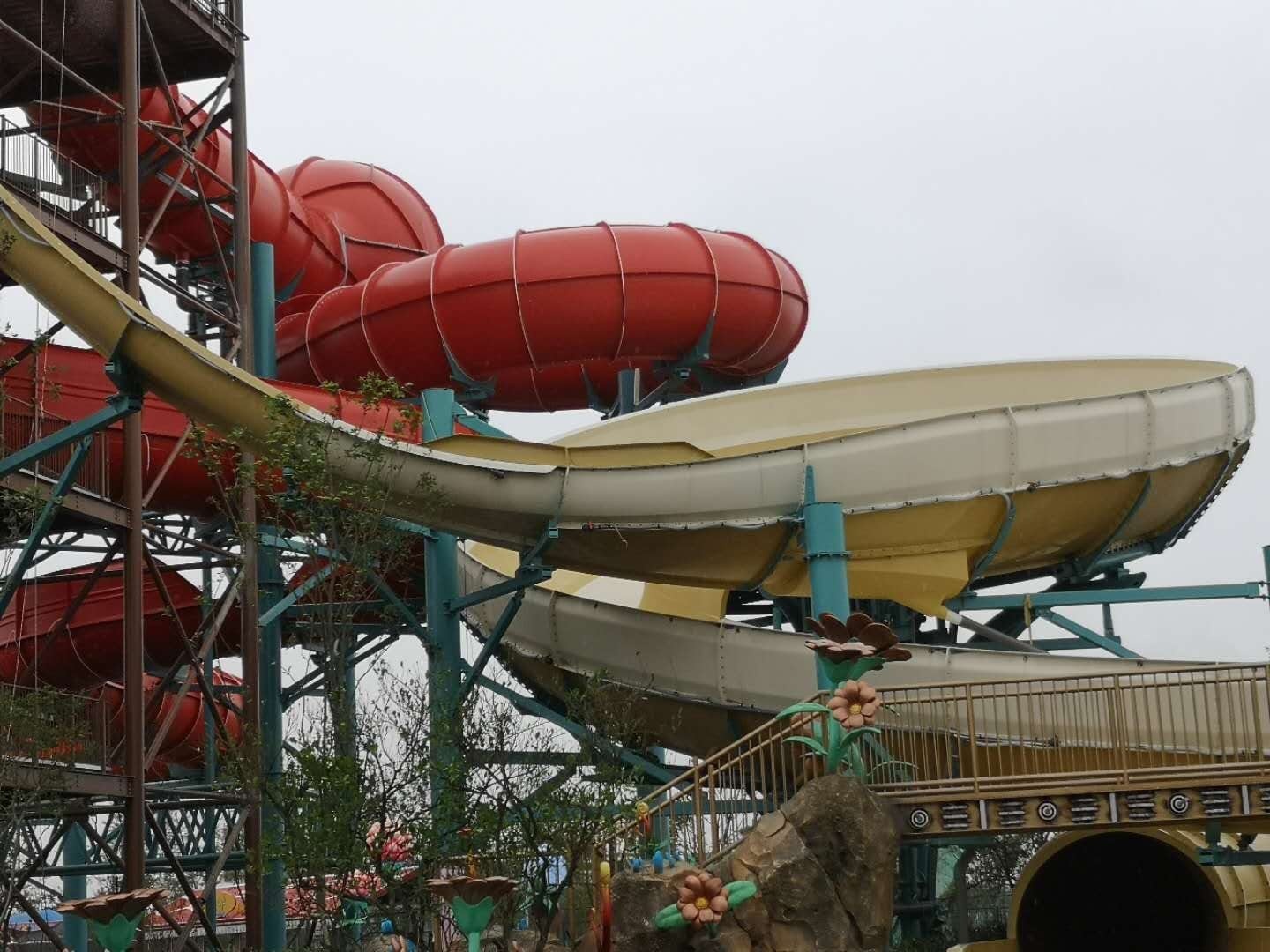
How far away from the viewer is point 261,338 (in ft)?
88.5

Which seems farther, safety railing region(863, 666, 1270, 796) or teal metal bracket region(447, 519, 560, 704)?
teal metal bracket region(447, 519, 560, 704)

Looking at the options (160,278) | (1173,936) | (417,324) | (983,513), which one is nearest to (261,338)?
(417,324)

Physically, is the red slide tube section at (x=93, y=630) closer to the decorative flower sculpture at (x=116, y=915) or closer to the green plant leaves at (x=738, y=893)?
the decorative flower sculpture at (x=116, y=915)

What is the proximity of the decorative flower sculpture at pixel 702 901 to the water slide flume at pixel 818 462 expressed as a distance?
546 cm

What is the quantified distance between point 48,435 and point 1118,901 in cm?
1338

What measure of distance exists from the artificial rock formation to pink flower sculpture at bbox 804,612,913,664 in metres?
0.97

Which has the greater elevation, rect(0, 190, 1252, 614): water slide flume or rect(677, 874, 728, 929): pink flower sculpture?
rect(0, 190, 1252, 614): water slide flume

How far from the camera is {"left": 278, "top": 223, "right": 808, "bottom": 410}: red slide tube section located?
81.8 feet

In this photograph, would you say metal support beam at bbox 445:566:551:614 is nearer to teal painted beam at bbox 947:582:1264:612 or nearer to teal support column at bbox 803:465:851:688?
teal support column at bbox 803:465:851:688

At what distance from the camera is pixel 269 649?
977 inches

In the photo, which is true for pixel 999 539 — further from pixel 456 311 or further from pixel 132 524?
pixel 132 524

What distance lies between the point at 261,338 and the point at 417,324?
9.53 feet

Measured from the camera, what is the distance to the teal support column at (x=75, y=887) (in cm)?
3053

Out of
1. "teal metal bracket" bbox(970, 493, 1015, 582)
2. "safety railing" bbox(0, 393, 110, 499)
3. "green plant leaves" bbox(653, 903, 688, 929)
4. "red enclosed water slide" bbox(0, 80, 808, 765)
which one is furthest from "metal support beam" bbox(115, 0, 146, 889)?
"teal metal bracket" bbox(970, 493, 1015, 582)
